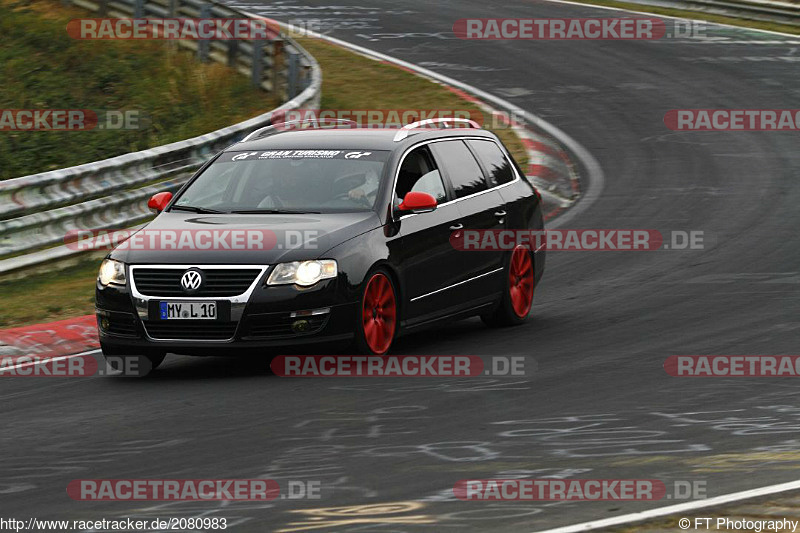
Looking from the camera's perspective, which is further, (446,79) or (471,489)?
(446,79)

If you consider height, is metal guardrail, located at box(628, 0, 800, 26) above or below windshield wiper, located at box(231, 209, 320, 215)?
below

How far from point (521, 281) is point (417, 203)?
226 cm

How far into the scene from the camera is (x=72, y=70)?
83.0 ft

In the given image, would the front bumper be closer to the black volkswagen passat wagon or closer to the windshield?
the black volkswagen passat wagon

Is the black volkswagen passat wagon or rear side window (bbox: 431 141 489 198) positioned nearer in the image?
the black volkswagen passat wagon

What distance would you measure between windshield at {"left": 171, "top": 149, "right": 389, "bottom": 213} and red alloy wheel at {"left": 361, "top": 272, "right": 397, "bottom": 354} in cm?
62

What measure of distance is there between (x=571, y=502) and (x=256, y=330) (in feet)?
12.5

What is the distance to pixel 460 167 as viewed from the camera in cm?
1201

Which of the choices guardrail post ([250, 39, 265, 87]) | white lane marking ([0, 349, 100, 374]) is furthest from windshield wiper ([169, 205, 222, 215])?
guardrail post ([250, 39, 265, 87])

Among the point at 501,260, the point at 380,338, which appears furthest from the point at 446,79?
the point at 380,338

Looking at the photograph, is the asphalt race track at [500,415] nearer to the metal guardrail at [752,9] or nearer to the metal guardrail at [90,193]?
the metal guardrail at [90,193]

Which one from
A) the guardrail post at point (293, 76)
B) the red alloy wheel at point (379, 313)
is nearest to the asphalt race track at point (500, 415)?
the red alloy wheel at point (379, 313)

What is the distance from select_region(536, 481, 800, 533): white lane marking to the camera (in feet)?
19.6

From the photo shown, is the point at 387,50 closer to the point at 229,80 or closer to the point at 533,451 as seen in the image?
the point at 229,80
